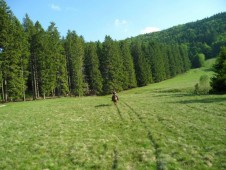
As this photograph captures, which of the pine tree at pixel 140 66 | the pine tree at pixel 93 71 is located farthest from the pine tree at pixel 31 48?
the pine tree at pixel 140 66

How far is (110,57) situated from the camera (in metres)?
61.9

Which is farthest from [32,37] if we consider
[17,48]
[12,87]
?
[12,87]

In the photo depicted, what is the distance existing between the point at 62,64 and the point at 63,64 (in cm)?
46

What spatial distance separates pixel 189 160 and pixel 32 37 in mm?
46909

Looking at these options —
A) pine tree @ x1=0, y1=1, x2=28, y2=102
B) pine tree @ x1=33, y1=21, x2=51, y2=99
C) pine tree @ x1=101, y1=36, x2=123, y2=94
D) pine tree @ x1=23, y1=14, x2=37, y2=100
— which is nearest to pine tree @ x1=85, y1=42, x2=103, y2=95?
pine tree @ x1=101, y1=36, x2=123, y2=94

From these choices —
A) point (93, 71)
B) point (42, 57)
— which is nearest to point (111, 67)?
point (93, 71)

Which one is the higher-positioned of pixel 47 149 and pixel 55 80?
pixel 55 80

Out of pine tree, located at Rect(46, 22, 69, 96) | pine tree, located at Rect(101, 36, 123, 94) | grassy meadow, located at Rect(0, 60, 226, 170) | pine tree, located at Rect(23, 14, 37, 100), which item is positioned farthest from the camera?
pine tree, located at Rect(101, 36, 123, 94)

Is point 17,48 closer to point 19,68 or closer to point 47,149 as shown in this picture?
point 19,68

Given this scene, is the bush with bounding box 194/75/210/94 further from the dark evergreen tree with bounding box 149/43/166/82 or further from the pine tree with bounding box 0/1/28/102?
the dark evergreen tree with bounding box 149/43/166/82

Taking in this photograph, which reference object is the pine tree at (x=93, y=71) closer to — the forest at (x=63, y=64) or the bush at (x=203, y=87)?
the forest at (x=63, y=64)

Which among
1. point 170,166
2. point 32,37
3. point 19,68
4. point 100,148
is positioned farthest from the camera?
point 32,37

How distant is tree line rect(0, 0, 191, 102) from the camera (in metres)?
39.8

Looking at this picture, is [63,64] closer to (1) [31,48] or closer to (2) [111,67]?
(1) [31,48]
